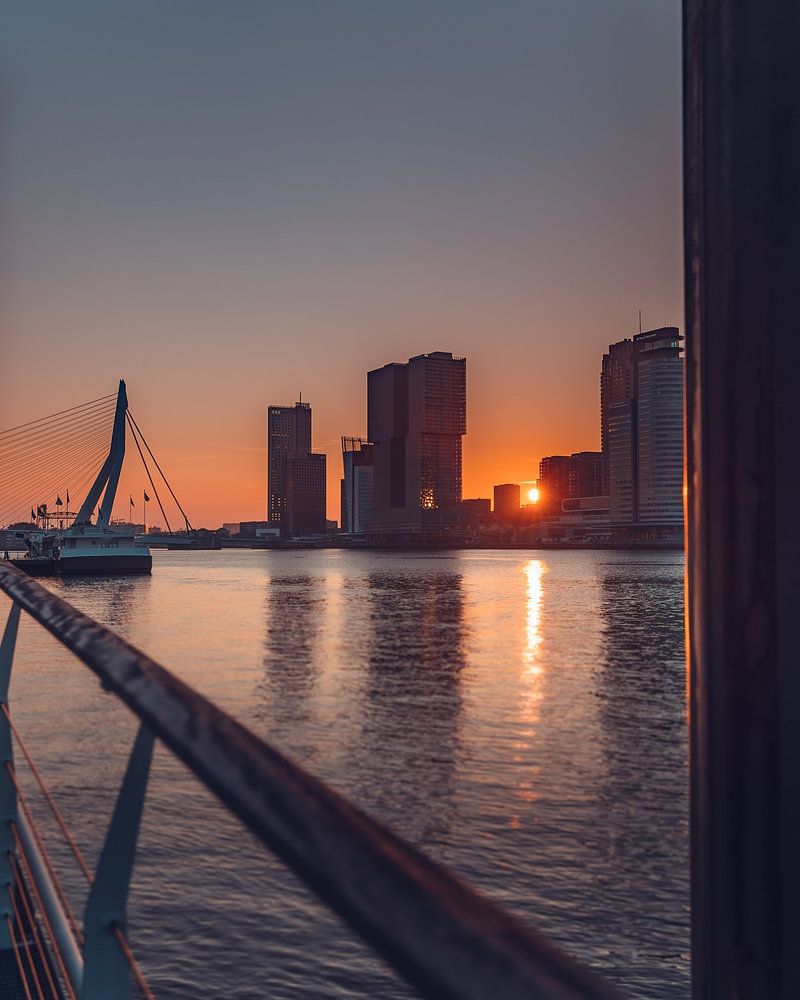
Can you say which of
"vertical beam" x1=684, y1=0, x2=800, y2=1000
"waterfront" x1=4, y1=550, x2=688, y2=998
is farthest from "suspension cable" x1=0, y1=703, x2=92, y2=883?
"waterfront" x1=4, y1=550, x2=688, y2=998

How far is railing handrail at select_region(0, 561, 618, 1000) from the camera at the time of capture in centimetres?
55

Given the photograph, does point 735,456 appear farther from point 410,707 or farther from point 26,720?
point 410,707

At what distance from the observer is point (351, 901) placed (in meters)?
0.64

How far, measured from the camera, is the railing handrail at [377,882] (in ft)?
1.80

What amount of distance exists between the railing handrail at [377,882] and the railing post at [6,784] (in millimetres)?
1941

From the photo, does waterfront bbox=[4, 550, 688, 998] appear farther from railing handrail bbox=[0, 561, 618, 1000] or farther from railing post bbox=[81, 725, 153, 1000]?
railing handrail bbox=[0, 561, 618, 1000]

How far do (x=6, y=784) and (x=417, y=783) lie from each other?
1253cm

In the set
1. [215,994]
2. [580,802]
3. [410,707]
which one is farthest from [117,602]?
[215,994]

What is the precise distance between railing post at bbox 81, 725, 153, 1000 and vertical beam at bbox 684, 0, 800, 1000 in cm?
78

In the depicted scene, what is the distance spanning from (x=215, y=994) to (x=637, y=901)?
470cm

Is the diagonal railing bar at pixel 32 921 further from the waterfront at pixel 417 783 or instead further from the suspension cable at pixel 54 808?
the waterfront at pixel 417 783

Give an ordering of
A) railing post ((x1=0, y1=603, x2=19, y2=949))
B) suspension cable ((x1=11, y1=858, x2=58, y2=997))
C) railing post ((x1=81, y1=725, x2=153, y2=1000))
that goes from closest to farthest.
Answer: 1. railing post ((x1=81, y1=725, x2=153, y2=1000))
2. railing post ((x1=0, y1=603, x2=19, y2=949))
3. suspension cable ((x1=11, y1=858, x2=58, y2=997))

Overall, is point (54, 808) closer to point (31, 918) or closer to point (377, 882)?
point (31, 918)

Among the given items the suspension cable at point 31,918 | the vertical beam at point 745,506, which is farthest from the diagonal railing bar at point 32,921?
the vertical beam at point 745,506
